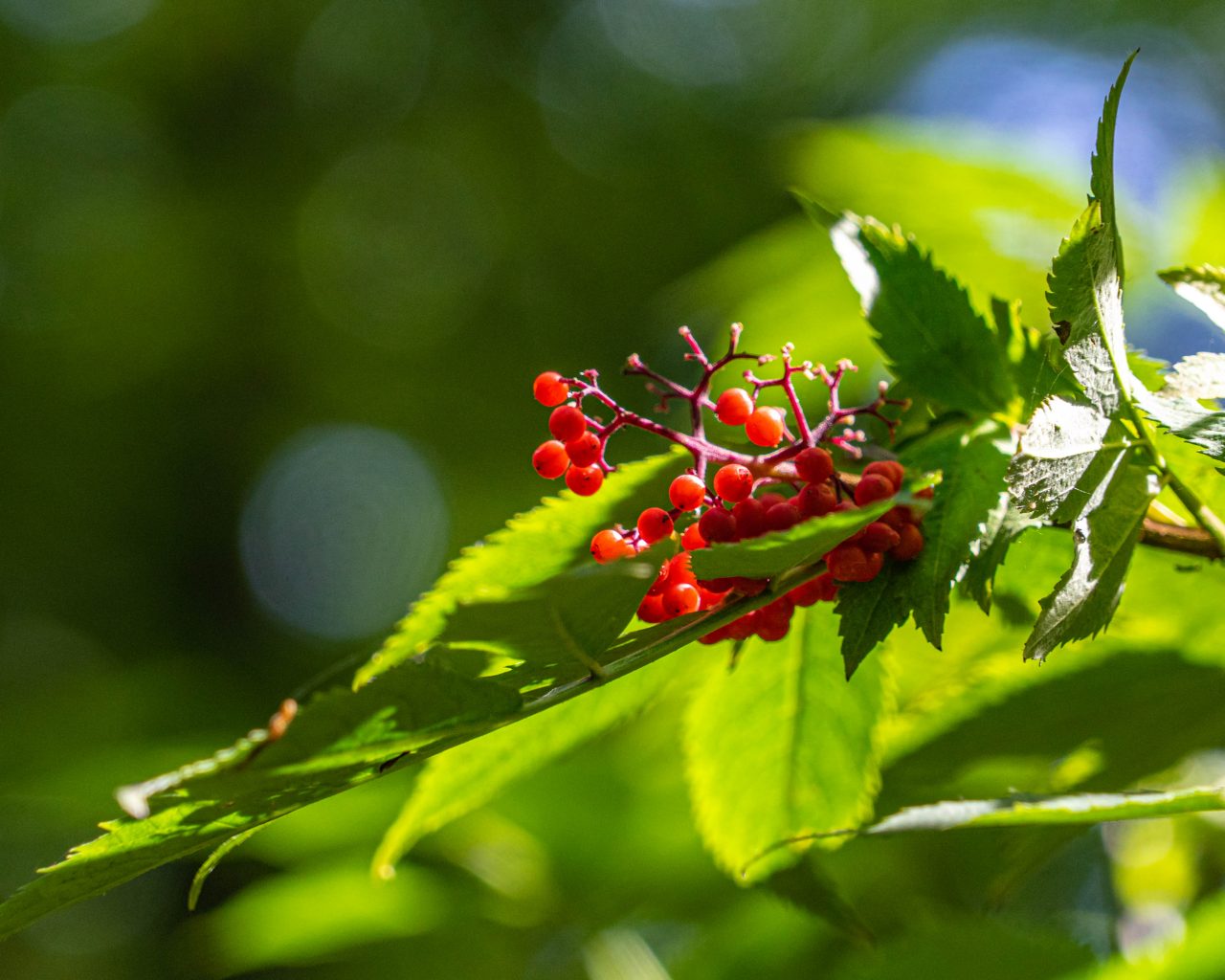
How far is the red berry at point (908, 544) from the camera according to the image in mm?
786

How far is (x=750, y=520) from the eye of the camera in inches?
32.3

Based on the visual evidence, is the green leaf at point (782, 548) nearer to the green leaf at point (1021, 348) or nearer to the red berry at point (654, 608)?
the red berry at point (654, 608)

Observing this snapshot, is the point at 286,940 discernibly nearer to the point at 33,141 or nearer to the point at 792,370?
the point at 792,370

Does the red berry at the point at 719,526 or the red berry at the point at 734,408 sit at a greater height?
the red berry at the point at 734,408

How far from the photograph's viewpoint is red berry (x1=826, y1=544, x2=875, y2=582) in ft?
2.52

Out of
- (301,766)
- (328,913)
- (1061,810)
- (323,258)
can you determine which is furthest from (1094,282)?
(323,258)

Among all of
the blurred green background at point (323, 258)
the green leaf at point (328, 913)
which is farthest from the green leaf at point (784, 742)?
the blurred green background at point (323, 258)

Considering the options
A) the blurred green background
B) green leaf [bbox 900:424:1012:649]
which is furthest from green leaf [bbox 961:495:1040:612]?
the blurred green background

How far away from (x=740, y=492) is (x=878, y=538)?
0.11 metres

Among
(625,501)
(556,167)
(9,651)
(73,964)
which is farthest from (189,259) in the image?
(625,501)

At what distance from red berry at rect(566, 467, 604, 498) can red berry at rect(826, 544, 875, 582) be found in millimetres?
219

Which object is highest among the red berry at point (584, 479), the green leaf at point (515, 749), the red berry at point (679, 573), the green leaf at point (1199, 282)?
the red berry at point (584, 479)

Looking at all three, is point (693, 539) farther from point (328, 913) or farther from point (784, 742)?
point (328, 913)

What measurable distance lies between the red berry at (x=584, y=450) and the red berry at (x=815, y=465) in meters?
0.18
